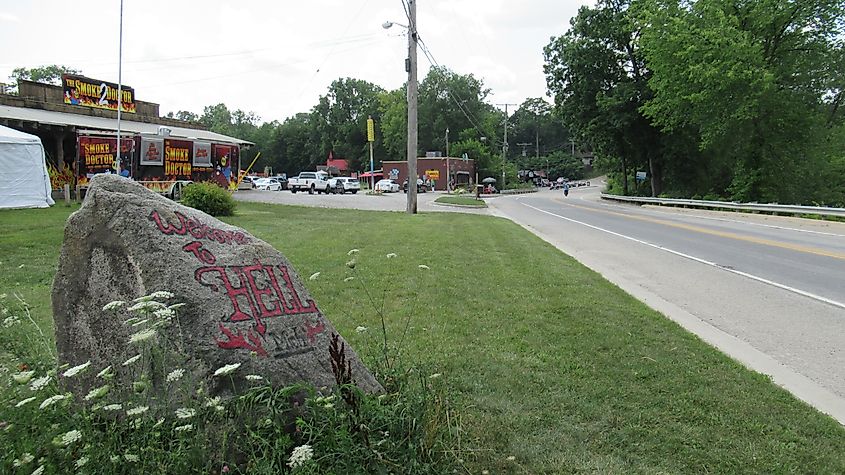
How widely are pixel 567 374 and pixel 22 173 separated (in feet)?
69.4

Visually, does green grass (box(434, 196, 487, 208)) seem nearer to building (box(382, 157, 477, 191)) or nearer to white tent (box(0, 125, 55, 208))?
white tent (box(0, 125, 55, 208))

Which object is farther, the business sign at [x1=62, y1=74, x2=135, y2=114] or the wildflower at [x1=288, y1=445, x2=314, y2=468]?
the business sign at [x1=62, y1=74, x2=135, y2=114]

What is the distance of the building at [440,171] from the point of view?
260 ft

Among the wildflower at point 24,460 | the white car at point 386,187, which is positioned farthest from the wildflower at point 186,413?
the white car at point 386,187

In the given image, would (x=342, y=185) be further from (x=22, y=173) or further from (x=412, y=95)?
(x=22, y=173)

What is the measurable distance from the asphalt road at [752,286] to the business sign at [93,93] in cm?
2669

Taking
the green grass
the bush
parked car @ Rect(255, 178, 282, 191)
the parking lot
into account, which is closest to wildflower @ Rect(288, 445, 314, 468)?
the bush

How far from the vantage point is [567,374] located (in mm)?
4770

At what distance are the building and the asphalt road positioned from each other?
191 feet

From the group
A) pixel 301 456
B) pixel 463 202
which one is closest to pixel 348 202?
pixel 463 202

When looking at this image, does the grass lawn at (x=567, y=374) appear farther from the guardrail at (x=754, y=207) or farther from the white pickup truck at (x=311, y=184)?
A: the white pickup truck at (x=311, y=184)

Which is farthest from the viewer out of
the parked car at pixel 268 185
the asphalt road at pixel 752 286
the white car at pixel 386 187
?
the white car at pixel 386 187

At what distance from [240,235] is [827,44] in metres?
40.0

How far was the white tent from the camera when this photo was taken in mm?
19547
